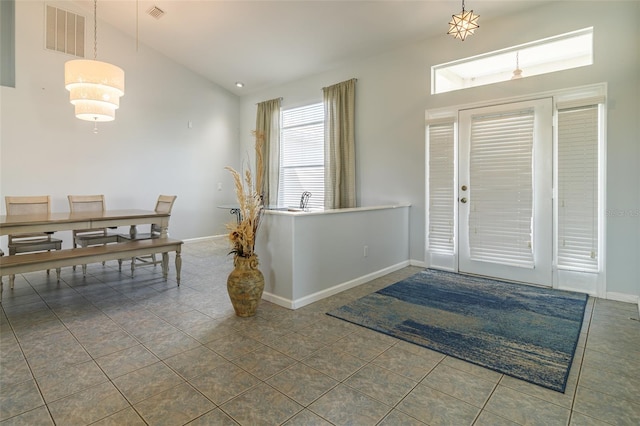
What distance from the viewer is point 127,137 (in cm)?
582

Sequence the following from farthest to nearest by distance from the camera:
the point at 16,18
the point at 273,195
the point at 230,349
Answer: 1. the point at 273,195
2. the point at 16,18
3. the point at 230,349

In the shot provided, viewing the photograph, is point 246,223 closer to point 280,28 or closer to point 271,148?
point 280,28

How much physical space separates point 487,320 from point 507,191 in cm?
184

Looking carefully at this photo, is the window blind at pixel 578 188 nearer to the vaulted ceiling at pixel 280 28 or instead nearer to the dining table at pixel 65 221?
the vaulted ceiling at pixel 280 28

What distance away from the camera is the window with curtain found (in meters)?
6.09

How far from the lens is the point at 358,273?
3.88 m

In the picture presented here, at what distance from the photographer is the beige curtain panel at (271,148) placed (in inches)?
260

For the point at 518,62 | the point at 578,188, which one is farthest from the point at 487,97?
the point at 578,188

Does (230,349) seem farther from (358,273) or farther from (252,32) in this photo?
(252,32)

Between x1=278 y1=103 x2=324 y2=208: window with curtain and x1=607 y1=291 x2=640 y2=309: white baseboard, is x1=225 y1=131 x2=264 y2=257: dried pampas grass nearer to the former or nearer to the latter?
x1=278 y1=103 x2=324 y2=208: window with curtain

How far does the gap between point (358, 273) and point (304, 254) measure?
0.95 m

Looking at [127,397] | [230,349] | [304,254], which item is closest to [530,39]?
[304,254]

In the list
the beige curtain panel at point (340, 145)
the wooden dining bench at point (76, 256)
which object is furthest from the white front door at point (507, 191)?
the wooden dining bench at point (76, 256)

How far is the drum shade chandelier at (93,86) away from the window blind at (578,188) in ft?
15.7
